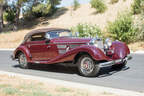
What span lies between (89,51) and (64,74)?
1742mm

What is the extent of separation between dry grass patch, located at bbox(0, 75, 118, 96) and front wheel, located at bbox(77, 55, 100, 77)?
1456mm

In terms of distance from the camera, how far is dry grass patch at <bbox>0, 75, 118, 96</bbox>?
609 cm

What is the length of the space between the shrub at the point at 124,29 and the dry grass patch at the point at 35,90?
10436 mm

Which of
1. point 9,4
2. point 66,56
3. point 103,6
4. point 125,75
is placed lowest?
point 125,75

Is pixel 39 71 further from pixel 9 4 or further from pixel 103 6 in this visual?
pixel 9 4

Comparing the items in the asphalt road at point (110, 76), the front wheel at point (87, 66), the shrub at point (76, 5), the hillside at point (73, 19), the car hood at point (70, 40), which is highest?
the shrub at point (76, 5)

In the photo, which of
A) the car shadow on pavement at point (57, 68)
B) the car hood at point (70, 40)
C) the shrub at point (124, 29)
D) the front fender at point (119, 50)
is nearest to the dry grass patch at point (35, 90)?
the car hood at point (70, 40)

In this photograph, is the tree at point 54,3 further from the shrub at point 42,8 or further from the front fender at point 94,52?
the front fender at point 94,52

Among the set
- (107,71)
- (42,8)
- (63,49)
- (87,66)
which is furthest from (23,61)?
(42,8)

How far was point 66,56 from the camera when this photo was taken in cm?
863

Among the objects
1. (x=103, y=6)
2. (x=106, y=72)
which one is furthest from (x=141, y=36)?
(x=103, y=6)

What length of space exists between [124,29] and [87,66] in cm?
960

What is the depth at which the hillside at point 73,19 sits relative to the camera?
90.3ft

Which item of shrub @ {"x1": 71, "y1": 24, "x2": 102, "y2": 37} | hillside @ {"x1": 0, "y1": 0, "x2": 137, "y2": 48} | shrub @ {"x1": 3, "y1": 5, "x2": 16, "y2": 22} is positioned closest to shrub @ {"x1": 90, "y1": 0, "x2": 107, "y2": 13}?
hillside @ {"x1": 0, "y1": 0, "x2": 137, "y2": 48}
